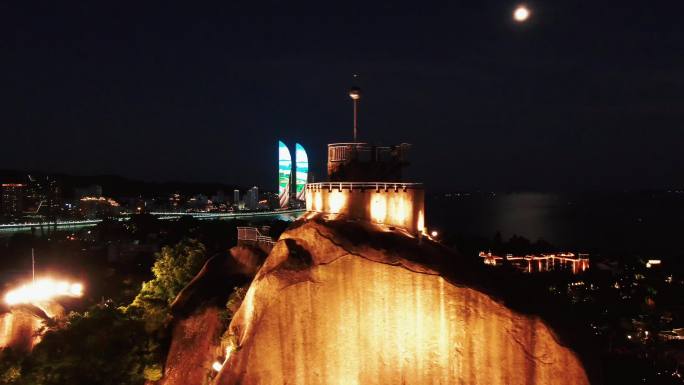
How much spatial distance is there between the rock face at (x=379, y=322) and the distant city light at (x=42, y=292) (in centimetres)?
1427

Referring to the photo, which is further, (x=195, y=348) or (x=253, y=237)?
(x=253, y=237)

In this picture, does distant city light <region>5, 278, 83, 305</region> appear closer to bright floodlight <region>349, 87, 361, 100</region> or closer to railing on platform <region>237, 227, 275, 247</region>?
railing on platform <region>237, 227, 275, 247</region>

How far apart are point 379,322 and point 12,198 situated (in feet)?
498

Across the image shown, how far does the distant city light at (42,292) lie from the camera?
23.0m

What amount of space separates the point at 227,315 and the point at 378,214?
7.92 meters

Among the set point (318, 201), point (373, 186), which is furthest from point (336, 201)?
point (373, 186)

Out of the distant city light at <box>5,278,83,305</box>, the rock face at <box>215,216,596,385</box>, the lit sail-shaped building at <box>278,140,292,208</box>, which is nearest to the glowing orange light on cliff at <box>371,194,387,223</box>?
the rock face at <box>215,216,596,385</box>

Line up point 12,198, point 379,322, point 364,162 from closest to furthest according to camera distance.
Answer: point 379,322 → point 364,162 → point 12,198

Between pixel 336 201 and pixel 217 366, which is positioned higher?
pixel 336 201

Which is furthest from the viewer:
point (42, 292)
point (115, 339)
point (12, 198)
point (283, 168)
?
point (12, 198)

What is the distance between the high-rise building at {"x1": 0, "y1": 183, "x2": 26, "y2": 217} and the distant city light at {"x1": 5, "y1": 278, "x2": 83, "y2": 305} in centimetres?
12456

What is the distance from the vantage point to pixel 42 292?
24.9m

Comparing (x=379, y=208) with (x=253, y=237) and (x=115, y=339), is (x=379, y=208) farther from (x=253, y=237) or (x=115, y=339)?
(x=115, y=339)

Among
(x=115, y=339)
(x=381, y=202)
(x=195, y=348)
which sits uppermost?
(x=381, y=202)
